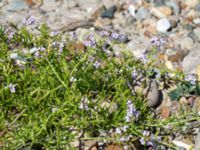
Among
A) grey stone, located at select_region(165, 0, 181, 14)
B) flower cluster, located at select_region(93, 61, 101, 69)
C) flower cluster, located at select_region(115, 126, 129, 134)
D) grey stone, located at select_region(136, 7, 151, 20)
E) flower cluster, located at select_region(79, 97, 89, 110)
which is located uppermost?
grey stone, located at select_region(165, 0, 181, 14)

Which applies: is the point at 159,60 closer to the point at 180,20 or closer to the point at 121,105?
the point at 180,20

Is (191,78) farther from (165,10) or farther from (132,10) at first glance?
(132,10)

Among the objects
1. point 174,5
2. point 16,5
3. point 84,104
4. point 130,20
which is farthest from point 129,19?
point 84,104

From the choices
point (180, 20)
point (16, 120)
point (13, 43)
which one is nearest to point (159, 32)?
point (180, 20)

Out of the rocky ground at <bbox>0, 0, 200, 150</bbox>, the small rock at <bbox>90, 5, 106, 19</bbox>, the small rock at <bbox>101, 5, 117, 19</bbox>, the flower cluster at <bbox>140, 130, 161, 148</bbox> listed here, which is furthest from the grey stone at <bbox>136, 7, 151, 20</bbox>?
the flower cluster at <bbox>140, 130, 161, 148</bbox>

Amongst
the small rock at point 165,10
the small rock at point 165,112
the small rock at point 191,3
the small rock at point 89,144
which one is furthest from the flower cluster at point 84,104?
the small rock at point 191,3

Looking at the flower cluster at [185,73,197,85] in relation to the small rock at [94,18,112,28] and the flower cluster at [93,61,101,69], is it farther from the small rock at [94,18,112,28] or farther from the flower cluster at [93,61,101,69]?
the small rock at [94,18,112,28]
